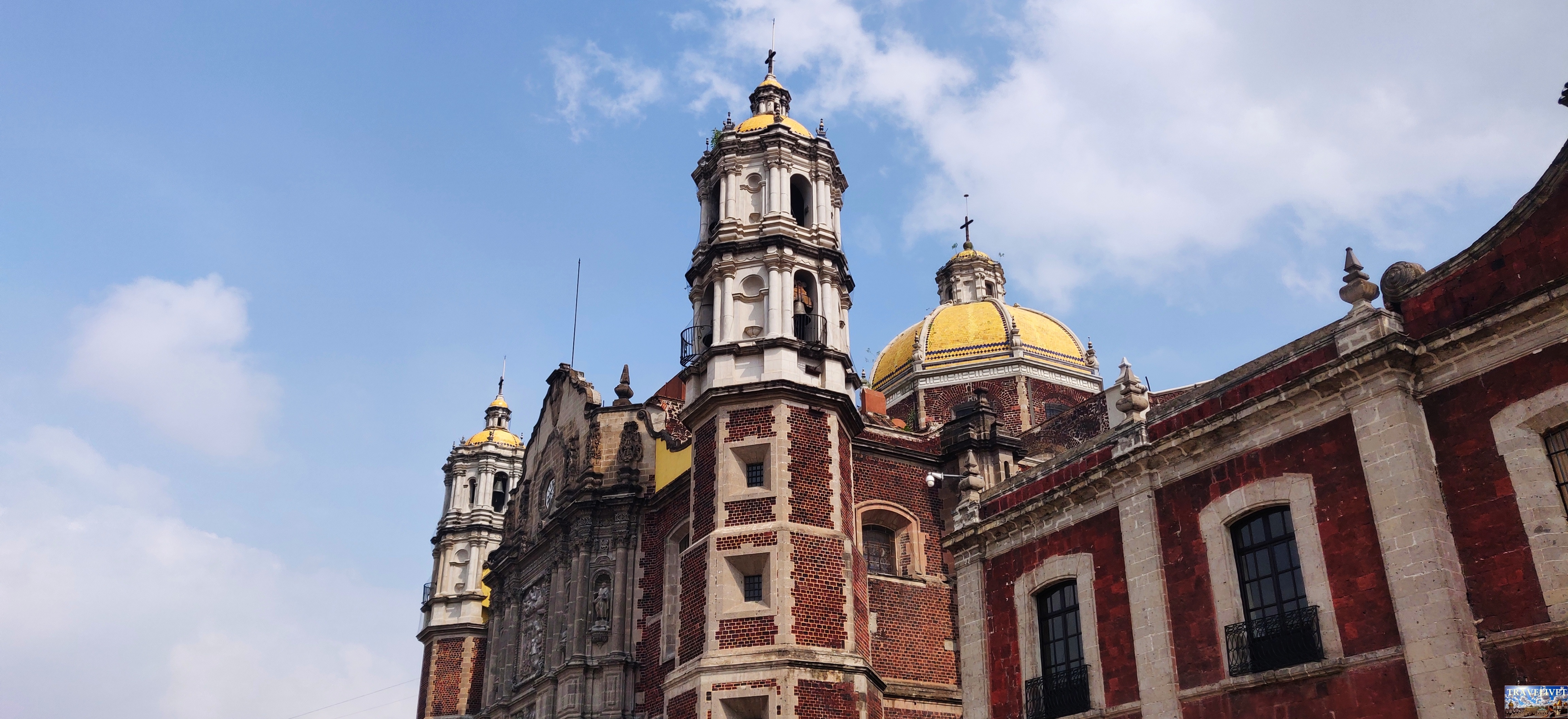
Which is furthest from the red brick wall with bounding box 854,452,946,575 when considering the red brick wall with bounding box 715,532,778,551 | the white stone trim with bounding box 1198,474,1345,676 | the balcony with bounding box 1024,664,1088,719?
the white stone trim with bounding box 1198,474,1345,676

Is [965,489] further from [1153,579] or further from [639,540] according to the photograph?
[639,540]

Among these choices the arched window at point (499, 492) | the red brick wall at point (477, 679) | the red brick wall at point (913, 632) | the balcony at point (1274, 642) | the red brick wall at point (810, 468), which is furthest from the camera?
the arched window at point (499, 492)

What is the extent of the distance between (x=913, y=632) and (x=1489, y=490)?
1549 centimetres

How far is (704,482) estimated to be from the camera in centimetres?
2666

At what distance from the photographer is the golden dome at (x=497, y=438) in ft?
162

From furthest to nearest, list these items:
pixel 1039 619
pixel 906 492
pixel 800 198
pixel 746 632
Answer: pixel 800 198 < pixel 906 492 < pixel 746 632 < pixel 1039 619

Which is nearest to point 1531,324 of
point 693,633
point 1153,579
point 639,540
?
point 1153,579

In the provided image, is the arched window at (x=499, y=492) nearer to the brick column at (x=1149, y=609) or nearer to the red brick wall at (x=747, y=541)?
the red brick wall at (x=747, y=541)

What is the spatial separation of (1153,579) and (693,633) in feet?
39.5

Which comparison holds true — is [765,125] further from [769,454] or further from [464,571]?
[464,571]

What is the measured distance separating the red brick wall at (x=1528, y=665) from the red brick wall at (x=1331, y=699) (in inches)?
30.5

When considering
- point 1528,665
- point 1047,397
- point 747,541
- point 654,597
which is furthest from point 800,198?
point 1528,665

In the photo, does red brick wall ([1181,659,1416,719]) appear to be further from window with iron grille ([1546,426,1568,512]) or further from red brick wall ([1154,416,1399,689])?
window with iron grille ([1546,426,1568,512])

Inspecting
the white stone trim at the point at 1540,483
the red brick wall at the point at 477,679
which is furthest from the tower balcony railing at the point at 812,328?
the red brick wall at the point at 477,679
